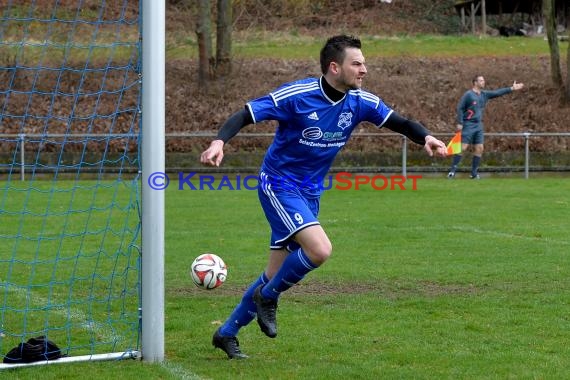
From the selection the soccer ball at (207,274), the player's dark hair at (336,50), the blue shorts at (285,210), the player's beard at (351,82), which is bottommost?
the soccer ball at (207,274)

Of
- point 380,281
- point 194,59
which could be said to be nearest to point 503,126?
point 194,59

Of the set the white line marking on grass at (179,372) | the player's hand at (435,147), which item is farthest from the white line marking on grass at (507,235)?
the white line marking on grass at (179,372)

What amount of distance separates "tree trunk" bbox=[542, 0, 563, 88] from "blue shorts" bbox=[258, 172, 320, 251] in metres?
22.8

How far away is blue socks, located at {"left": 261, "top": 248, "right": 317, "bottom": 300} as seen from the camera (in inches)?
239

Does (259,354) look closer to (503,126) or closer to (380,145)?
(380,145)

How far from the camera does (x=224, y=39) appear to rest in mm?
29000

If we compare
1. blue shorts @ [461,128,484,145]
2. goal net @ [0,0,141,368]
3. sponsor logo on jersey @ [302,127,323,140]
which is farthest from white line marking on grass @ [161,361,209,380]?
blue shorts @ [461,128,484,145]

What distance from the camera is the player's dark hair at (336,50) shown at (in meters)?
6.31

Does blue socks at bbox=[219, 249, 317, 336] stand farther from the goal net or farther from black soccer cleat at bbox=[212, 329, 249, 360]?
the goal net

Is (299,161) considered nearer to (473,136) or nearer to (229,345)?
(229,345)

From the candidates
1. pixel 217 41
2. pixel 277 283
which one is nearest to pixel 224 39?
pixel 217 41

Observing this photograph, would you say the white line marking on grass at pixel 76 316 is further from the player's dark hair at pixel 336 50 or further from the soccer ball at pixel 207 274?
the player's dark hair at pixel 336 50

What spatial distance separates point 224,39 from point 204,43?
2.46 ft

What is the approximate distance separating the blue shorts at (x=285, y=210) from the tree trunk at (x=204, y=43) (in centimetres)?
2186
